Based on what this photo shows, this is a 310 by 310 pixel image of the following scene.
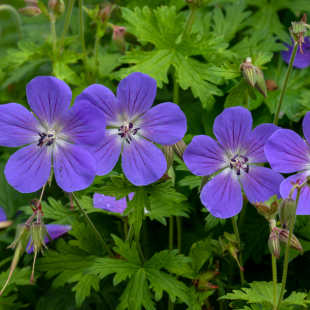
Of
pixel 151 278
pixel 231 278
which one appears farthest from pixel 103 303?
pixel 231 278

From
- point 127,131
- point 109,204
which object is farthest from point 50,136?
point 109,204

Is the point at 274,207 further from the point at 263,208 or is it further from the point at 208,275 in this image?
the point at 208,275

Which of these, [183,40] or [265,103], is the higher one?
[183,40]

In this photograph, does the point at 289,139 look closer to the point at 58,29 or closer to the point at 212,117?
the point at 212,117

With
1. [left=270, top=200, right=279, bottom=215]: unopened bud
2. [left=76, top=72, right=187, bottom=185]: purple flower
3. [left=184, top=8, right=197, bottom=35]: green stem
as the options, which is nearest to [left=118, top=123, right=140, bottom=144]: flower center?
[left=76, top=72, right=187, bottom=185]: purple flower

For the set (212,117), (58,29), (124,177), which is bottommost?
(124,177)

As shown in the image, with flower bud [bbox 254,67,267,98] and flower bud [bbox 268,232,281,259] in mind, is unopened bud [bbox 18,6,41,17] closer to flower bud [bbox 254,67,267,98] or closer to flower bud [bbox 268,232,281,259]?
flower bud [bbox 254,67,267,98]
